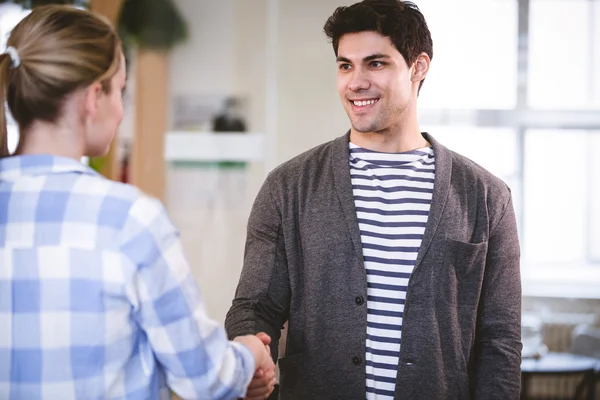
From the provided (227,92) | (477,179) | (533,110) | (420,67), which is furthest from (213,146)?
(533,110)

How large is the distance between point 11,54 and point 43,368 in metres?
0.51

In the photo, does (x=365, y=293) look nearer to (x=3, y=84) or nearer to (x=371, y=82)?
(x=371, y=82)

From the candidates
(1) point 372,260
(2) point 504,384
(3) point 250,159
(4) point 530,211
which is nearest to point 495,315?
(2) point 504,384

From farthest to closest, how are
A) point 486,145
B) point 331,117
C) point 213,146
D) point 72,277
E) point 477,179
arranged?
point 486,145
point 213,146
point 331,117
point 477,179
point 72,277

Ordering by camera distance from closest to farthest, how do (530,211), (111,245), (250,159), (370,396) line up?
(111,245) → (370,396) → (250,159) → (530,211)

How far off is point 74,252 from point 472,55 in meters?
4.77

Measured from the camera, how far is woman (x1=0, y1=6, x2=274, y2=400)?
1.17 m

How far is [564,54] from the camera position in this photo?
5.55m

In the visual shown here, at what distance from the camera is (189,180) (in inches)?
162

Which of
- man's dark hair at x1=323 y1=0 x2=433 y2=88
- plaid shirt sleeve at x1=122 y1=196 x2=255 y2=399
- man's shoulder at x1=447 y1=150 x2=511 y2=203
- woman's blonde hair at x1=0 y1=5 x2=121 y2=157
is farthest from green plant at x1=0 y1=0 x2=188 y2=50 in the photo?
plaid shirt sleeve at x1=122 y1=196 x2=255 y2=399

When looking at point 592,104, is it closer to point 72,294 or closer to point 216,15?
point 216,15

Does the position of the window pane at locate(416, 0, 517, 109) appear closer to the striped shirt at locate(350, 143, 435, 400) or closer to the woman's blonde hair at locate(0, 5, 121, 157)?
the striped shirt at locate(350, 143, 435, 400)

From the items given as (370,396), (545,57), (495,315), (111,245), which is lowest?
(370,396)

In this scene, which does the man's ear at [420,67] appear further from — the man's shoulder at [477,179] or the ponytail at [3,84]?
the ponytail at [3,84]
